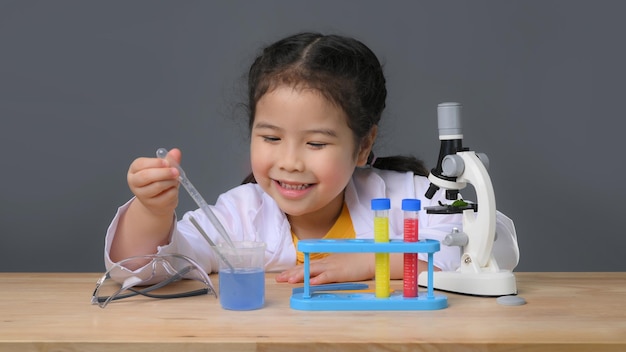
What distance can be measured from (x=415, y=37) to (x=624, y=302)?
146 cm

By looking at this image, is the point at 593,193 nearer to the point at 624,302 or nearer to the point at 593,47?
the point at 593,47

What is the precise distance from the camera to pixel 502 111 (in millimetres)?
2826

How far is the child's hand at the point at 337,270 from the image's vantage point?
1.71m

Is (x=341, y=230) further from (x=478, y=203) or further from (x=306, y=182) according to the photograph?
(x=478, y=203)

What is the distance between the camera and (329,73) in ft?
6.46

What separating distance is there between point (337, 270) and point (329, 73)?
46 cm

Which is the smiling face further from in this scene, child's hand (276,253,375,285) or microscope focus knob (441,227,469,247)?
microscope focus knob (441,227,469,247)

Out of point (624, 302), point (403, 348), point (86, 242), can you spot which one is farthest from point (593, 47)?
point (403, 348)

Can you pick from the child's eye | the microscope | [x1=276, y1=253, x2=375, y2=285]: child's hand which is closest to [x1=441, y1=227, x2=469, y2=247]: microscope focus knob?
the microscope

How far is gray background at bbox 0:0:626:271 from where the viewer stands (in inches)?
110

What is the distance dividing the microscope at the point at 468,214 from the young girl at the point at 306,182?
188mm

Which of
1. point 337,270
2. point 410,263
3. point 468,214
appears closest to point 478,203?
point 468,214

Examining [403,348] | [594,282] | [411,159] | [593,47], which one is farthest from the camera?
[593,47]

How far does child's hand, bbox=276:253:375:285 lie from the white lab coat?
0.13m
